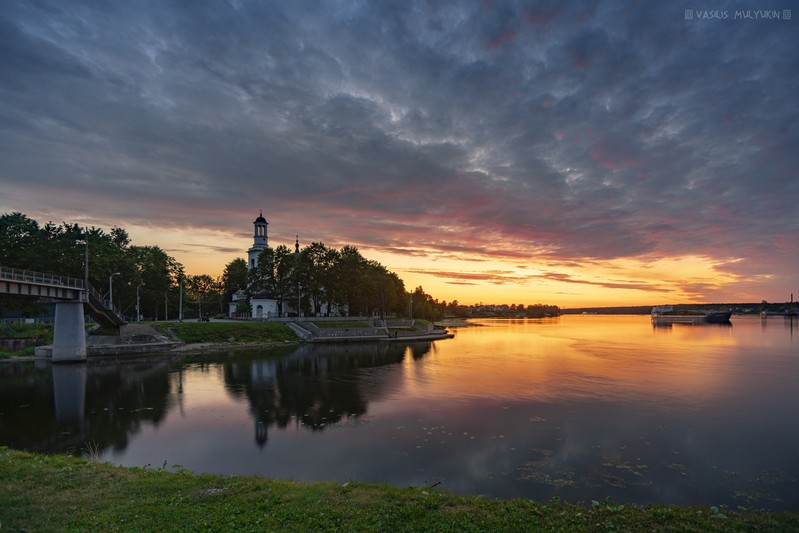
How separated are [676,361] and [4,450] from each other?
66.4 m

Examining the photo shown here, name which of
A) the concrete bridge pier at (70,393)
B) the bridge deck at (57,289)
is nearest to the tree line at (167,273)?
the bridge deck at (57,289)

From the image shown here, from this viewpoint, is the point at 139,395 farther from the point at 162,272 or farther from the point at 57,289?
the point at 162,272

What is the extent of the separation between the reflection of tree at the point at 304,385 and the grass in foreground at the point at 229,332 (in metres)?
10.3

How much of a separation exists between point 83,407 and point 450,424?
86.9 feet

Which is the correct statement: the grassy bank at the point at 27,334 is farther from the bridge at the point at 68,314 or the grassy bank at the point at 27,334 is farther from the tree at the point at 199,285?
the tree at the point at 199,285

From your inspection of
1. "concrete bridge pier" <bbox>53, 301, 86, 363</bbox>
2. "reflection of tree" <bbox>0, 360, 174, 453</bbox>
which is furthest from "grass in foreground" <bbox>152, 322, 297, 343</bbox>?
"reflection of tree" <bbox>0, 360, 174, 453</bbox>

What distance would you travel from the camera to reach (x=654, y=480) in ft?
54.7

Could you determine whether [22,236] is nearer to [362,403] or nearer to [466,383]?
[362,403]

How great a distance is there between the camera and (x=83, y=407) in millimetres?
29500

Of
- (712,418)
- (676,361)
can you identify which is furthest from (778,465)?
(676,361)

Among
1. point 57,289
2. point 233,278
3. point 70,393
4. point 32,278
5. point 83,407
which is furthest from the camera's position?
point 233,278

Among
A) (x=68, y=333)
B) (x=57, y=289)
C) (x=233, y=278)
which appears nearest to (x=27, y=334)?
(x=68, y=333)

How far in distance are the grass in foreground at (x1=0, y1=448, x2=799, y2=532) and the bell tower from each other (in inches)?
3871

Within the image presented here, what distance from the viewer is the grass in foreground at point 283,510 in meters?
10.4
